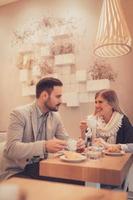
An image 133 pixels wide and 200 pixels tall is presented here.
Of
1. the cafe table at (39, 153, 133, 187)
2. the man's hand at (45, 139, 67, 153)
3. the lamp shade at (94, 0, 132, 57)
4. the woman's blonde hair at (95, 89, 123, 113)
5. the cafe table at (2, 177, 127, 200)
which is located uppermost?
the lamp shade at (94, 0, 132, 57)

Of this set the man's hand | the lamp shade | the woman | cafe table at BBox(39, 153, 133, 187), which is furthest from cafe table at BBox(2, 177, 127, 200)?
the lamp shade

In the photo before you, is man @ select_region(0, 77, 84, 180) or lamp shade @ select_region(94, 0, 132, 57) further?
lamp shade @ select_region(94, 0, 132, 57)

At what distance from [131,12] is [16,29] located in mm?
1421

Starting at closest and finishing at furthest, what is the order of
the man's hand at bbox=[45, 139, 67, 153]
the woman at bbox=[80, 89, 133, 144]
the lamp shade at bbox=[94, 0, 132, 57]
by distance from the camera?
the man's hand at bbox=[45, 139, 67, 153]
the lamp shade at bbox=[94, 0, 132, 57]
the woman at bbox=[80, 89, 133, 144]

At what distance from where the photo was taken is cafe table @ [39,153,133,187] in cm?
112

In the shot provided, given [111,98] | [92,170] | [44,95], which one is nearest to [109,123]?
[111,98]

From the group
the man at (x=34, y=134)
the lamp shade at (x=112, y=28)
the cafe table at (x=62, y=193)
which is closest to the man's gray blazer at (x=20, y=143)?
the man at (x=34, y=134)

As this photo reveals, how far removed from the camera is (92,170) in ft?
3.78

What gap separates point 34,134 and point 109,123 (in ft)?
2.30

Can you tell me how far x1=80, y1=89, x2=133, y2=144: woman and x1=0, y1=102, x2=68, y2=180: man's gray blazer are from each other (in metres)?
0.43

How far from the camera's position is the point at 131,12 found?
8.20ft

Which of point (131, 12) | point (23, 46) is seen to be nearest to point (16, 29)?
point (23, 46)

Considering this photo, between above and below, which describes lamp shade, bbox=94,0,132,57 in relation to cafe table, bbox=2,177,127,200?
above

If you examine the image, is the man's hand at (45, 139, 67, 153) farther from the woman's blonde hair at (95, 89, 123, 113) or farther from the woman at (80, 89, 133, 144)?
the woman's blonde hair at (95, 89, 123, 113)
